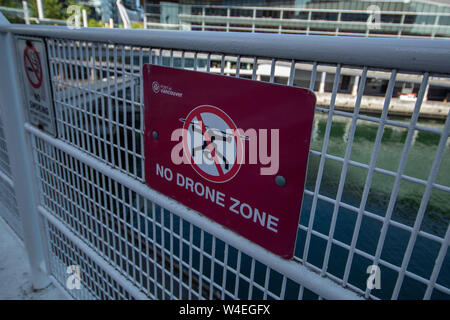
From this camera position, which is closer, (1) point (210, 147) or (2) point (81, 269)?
(1) point (210, 147)

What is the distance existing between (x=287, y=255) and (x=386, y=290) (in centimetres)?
487

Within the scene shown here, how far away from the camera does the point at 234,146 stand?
2.86 feet

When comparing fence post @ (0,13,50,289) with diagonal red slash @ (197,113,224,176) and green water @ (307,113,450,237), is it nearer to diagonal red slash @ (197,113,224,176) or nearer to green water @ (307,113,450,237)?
diagonal red slash @ (197,113,224,176)

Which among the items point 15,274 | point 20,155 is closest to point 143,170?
point 20,155

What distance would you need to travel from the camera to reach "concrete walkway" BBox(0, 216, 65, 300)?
7.41 ft

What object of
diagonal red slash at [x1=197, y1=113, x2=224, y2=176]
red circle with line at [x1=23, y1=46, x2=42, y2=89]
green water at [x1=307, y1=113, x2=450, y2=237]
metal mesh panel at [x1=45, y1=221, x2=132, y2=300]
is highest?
red circle with line at [x1=23, y1=46, x2=42, y2=89]

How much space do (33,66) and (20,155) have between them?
0.65 meters

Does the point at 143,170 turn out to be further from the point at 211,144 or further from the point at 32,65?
the point at 32,65

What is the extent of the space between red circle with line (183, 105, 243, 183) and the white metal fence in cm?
14

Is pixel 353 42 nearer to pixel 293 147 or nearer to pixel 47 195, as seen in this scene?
pixel 293 147

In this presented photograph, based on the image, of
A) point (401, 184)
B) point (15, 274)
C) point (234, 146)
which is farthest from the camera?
point (401, 184)

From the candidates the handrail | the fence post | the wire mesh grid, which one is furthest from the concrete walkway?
the handrail

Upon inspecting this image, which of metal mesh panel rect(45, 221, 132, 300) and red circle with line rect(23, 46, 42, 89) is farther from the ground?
→ red circle with line rect(23, 46, 42, 89)
